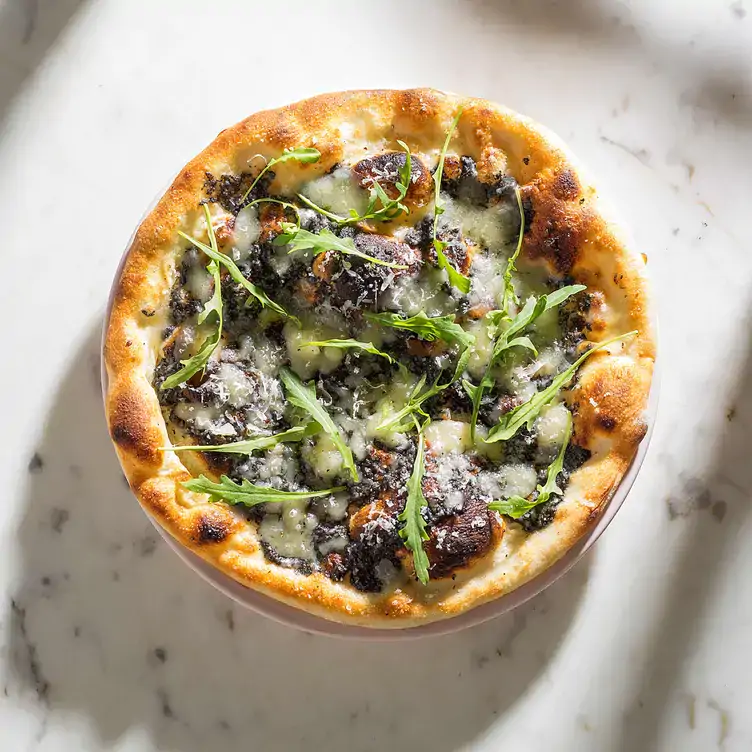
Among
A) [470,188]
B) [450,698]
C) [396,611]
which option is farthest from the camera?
[450,698]

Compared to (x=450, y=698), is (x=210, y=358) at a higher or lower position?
higher

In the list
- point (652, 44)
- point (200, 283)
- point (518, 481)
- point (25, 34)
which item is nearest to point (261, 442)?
point (200, 283)

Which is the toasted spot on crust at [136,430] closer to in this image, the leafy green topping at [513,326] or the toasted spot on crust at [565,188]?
the leafy green topping at [513,326]

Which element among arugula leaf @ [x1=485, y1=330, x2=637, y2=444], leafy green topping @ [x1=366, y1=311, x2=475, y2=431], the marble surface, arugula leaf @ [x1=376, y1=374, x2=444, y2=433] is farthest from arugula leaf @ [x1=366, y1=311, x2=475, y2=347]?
the marble surface

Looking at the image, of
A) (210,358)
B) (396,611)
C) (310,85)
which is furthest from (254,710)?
(310,85)

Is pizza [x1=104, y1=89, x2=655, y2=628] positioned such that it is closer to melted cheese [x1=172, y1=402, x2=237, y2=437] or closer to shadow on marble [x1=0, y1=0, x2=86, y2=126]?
melted cheese [x1=172, y1=402, x2=237, y2=437]

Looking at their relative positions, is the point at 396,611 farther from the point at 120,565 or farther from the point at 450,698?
the point at 120,565
